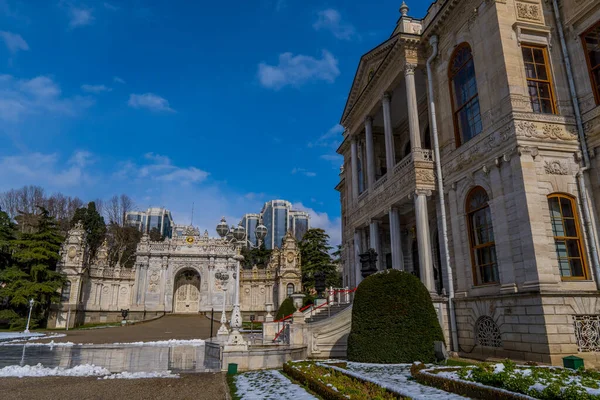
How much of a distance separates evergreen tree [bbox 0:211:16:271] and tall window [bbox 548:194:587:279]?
139ft

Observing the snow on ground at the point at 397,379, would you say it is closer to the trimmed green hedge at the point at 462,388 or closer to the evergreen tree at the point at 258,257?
the trimmed green hedge at the point at 462,388

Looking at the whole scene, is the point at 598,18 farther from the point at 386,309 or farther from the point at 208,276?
the point at 208,276

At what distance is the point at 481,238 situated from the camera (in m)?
14.5

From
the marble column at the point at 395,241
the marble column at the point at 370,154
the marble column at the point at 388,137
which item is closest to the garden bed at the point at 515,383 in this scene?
the marble column at the point at 395,241

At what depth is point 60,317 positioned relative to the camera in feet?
133

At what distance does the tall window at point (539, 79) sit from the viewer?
13586 millimetres

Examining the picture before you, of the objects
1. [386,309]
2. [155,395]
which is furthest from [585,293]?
[155,395]

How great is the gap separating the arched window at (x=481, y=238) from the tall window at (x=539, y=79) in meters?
3.39

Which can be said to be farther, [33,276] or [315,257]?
[315,257]

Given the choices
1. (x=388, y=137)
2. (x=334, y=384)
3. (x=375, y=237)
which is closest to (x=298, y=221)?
(x=375, y=237)

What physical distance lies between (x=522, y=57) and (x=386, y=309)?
32.0ft

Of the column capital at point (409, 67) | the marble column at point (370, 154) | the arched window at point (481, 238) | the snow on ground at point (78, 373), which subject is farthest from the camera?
the marble column at point (370, 154)

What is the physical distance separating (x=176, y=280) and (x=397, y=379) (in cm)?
4952

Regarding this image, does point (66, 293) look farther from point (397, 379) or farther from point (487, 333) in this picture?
point (397, 379)
